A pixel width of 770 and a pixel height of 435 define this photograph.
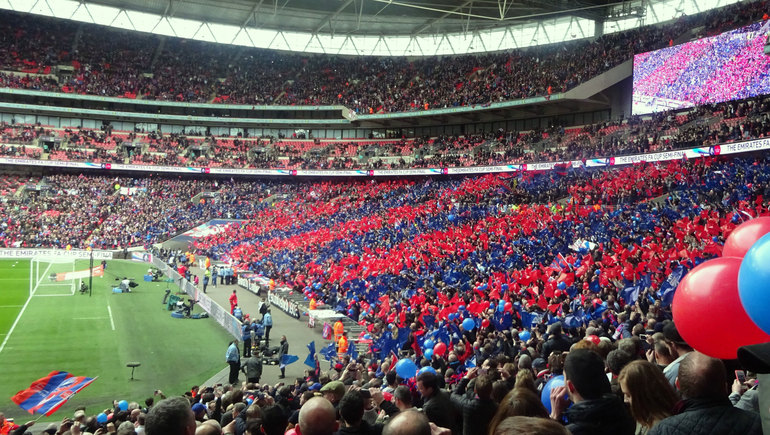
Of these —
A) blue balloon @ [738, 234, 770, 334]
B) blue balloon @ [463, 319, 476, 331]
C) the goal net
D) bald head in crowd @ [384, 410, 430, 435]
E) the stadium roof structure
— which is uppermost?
the stadium roof structure

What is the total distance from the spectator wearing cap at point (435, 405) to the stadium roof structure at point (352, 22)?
47504mm

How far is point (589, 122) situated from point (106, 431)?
43.9 meters

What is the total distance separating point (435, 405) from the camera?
189 inches

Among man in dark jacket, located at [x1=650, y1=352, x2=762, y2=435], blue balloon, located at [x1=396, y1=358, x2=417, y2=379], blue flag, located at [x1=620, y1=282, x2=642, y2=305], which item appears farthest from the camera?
blue flag, located at [x1=620, y1=282, x2=642, y2=305]

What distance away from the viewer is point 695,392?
3.29 m

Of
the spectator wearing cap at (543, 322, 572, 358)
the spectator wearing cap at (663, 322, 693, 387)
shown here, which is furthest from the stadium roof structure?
the spectator wearing cap at (663, 322, 693, 387)

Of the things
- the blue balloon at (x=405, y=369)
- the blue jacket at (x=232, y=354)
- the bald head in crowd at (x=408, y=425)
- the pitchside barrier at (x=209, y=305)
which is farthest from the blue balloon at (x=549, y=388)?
the pitchside barrier at (x=209, y=305)

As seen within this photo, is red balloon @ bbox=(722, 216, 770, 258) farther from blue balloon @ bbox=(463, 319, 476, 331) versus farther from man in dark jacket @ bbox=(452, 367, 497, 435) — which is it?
blue balloon @ bbox=(463, 319, 476, 331)

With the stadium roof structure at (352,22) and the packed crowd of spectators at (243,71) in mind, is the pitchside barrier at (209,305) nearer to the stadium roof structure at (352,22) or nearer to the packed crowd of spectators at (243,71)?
the stadium roof structure at (352,22)

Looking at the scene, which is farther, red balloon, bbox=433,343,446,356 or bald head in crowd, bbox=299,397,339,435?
red balloon, bbox=433,343,446,356

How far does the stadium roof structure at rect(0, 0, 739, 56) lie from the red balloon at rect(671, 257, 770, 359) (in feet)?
154

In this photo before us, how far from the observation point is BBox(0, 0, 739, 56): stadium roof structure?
52625 mm

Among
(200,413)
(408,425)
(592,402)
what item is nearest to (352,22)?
(200,413)

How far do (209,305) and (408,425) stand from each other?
2352 cm
